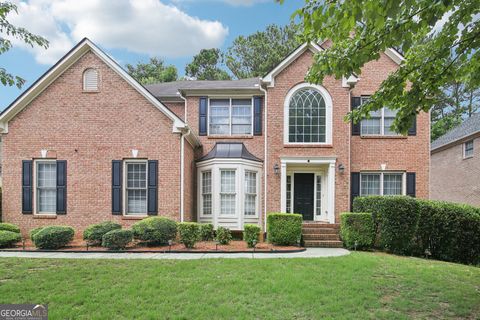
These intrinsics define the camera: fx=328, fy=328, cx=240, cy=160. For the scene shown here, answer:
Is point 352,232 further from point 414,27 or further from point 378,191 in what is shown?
point 414,27

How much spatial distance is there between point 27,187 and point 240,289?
9.92 m

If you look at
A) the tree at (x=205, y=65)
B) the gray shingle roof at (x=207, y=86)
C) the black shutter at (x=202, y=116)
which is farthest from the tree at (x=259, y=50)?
the black shutter at (x=202, y=116)

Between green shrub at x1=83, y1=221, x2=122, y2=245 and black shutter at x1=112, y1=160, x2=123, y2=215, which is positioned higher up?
black shutter at x1=112, y1=160, x2=123, y2=215

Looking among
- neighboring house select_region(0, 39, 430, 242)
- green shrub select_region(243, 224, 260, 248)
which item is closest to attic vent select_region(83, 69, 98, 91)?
neighboring house select_region(0, 39, 430, 242)

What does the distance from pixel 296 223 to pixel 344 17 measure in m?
7.47

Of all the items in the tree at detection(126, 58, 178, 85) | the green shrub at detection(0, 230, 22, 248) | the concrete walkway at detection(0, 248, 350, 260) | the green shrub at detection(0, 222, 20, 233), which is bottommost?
the concrete walkway at detection(0, 248, 350, 260)

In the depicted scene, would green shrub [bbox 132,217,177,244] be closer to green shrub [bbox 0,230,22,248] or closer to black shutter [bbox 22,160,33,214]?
green shrub [bbox 0,230,22,248]

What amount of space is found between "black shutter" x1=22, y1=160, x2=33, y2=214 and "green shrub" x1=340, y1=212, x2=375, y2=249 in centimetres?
1126

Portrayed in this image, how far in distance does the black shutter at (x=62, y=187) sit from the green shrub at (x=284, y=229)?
7.45m

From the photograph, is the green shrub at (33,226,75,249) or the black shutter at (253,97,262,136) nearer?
the green shrub at (33,226,75,249)

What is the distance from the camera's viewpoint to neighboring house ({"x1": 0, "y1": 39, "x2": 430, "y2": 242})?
11898 mm

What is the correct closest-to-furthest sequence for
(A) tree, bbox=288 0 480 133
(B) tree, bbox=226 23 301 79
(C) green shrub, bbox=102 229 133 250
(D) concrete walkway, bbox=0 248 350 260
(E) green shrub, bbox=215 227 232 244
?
(A) tree, bbox=288 0 480 133, (D) concrete walkway, bbox=0 248 350 260, (C) green shrub, bbox=102 229 133 250, (E) green shrub, bbox=215 227 232 244, (B) tree, bbox=226 23 301 79

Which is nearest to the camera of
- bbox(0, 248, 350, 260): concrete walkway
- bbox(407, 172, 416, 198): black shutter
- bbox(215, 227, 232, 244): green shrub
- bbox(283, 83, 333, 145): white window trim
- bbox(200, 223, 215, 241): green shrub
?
bbox(0, 248, 350, 260): concrete walkway

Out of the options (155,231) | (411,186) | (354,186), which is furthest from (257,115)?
(411,186)
